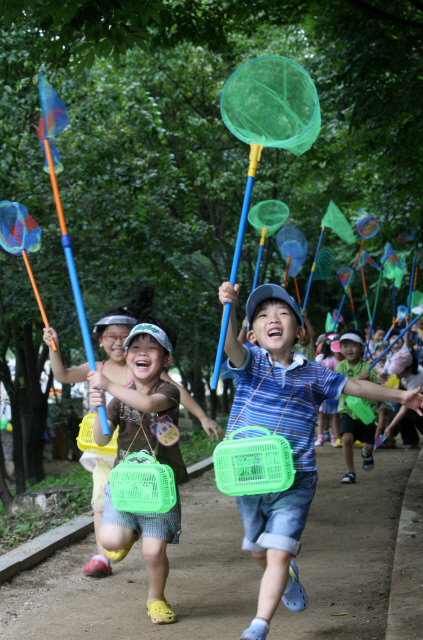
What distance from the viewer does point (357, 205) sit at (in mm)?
12445

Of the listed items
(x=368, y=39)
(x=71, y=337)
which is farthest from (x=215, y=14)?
(x=71, y=337)

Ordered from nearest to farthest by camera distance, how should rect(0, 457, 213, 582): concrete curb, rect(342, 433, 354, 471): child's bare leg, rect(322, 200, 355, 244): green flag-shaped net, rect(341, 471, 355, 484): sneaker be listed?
1. rect(0, 457, 213, 582): concrete curb
2. rect(342, 433, 354, 471): child's bare leg
3. rect(341, 471, 355, 484): sneaker
4. rect(322, 200, 355, 244): green flag-shaped net

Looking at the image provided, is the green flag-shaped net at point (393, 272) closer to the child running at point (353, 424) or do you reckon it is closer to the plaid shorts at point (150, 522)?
the child running at point (353, 424)

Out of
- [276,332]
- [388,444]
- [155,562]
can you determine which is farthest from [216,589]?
[388,444]

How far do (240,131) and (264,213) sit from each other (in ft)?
12.7

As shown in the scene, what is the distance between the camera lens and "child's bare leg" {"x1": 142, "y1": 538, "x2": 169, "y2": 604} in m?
3.65

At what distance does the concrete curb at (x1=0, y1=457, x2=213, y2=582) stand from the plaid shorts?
1179mm

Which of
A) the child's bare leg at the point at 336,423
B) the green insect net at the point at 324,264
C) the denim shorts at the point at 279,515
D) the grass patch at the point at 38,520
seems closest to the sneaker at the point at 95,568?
the grass patch at the point at 38,520

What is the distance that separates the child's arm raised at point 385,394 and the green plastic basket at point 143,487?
97 cm

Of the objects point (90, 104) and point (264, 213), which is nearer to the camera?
point (264, 213)

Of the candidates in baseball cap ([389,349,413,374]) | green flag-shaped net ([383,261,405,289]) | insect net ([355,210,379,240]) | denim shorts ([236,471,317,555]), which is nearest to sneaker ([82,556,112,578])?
denim shorts ([236,471,317,555])

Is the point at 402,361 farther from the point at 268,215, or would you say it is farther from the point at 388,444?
the point at 268,215

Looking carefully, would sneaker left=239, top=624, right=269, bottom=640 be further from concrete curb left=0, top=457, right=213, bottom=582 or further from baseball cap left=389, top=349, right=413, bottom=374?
baseball cap left=389, top=349, right=413, bottom=374

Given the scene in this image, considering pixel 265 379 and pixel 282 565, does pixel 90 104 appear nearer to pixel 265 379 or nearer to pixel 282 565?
pixel 265 379
